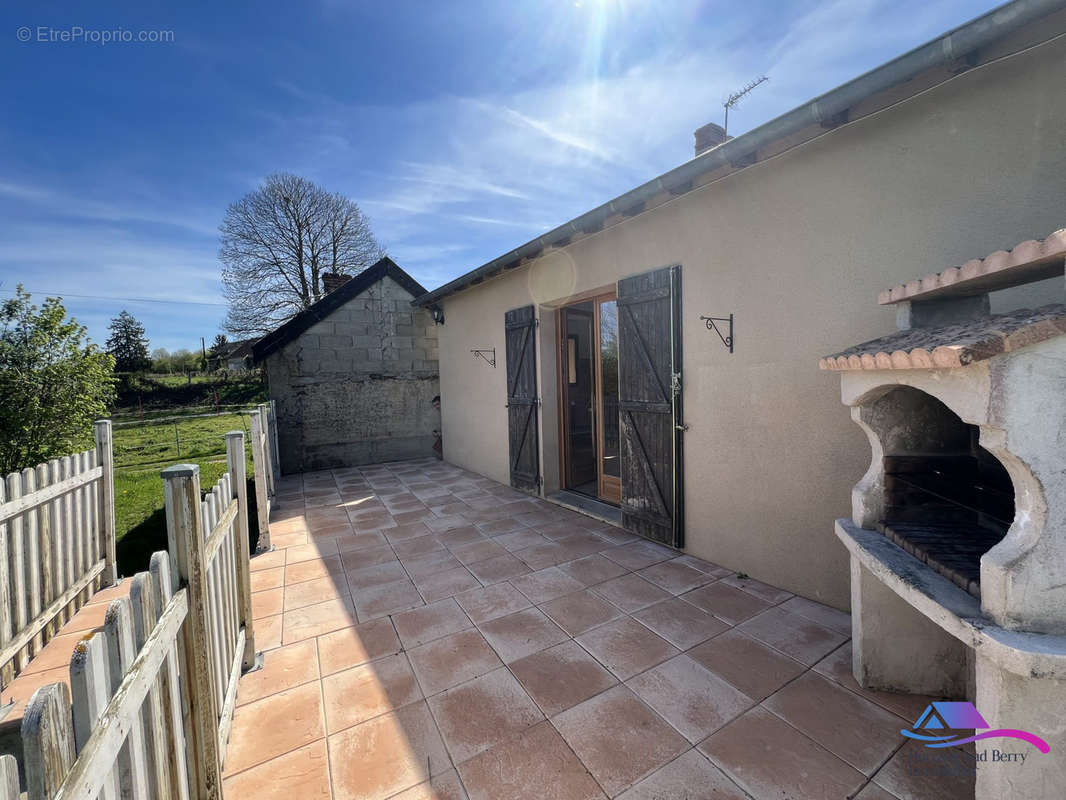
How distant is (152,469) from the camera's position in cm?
723

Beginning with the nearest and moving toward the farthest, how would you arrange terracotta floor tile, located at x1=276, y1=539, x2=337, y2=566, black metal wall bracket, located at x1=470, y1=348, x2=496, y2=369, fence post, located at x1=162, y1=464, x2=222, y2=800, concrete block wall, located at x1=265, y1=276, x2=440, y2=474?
fence post, located at x1=162, y1=464, x2=222, y2=800
terracotta floor tile, located at x1=276, y1=539, x2=337, y2=566
black metal wall bracket, located at x1=470, y1=348, x2=496, y2=369
concrete block wall, located at x1=265, y1=276, x2=440, y2=474

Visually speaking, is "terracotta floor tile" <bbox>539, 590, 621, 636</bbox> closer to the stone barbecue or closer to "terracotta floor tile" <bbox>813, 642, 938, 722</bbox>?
"terracotta floor tile" <bbox>813, 642, 938, 722</bbox>

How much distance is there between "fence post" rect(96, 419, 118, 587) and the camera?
3131 millimetres

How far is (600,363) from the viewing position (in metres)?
4.85

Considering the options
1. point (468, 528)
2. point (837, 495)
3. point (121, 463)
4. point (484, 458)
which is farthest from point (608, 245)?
point (121, 463)

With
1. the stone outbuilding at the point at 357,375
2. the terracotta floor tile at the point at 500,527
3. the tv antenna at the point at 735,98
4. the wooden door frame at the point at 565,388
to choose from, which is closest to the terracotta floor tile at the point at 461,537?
the terracotta floor tile at the point at 500,527

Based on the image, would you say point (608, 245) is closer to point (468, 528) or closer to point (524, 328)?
point (524, 328)

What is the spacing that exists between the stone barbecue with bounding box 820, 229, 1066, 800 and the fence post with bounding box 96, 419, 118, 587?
15.6ft

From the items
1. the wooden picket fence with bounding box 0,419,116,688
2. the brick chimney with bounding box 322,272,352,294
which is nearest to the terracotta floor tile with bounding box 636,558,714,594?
the wooden picket fence with bounding box 0,419,116,688

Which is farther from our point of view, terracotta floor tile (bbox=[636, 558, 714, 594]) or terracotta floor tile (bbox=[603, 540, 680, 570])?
terracotta floor tile (bbox=[603, 540, 680, 570])

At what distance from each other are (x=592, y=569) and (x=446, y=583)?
3.74ft

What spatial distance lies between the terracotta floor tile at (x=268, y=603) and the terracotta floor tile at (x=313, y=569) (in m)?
0.19

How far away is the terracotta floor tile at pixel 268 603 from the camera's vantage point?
2.85 m

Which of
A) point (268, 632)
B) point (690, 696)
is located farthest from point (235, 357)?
point (690, 696)
